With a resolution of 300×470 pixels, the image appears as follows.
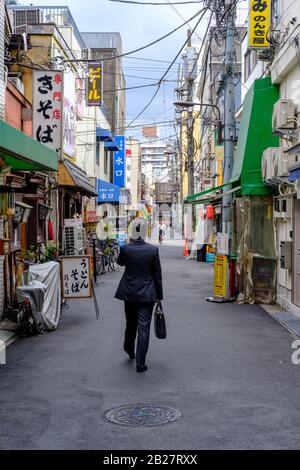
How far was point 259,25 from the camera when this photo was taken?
1459 centimetres

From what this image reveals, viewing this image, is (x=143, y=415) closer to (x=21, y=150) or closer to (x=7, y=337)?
(x=21, y=150)

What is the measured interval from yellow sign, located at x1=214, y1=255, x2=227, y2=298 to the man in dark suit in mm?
7128

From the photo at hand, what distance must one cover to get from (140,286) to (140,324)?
A: 19.9 inches

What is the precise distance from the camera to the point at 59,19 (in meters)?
27.1

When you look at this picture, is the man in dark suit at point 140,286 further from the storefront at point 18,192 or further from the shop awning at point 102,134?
the shop awning at point 102,134

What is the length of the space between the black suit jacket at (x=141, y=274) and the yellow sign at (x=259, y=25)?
27.7 ft

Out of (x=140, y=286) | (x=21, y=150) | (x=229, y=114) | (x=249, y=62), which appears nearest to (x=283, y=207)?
(x=229, y=114)

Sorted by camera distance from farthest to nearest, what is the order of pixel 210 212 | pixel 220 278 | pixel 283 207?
pixel 210 212, pixel 220 278, pixel 283 207

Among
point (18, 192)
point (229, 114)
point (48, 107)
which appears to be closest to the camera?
point (18, 192)

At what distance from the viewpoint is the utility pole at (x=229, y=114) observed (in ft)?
50.7

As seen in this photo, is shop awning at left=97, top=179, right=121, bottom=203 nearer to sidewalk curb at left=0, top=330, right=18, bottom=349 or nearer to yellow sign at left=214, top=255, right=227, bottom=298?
yellow sign at left=214, top=255, right=227, bottom=298

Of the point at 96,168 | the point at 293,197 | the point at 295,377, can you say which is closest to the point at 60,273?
the point at 293,197

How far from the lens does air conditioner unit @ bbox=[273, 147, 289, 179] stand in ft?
41.1

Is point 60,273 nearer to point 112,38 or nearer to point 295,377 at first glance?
point 295,377
